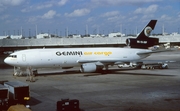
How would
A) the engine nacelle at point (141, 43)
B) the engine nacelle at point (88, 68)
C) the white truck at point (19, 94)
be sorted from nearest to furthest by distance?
the white truck at point (19, 94), the engine nacelle at point (88, 68), the engine nacelle at point (141, 43)

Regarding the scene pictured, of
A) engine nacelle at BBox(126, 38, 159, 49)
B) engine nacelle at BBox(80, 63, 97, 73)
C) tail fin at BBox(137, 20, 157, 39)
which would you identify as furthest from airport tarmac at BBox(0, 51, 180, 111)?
tail fin at BBox(137, 20, 157, 39)

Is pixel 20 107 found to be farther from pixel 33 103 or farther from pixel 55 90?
pixel 55 90

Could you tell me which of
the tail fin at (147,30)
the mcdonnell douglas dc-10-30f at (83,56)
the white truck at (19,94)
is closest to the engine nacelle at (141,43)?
the mcdonnell douglas dc-10-30f at (83,56)

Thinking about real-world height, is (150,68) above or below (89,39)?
below

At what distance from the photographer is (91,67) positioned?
3859cm

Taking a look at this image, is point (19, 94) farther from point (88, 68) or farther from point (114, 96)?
point (88, 68)

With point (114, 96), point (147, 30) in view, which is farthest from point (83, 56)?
point (114, 96)

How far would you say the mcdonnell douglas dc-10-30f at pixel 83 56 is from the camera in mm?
38531

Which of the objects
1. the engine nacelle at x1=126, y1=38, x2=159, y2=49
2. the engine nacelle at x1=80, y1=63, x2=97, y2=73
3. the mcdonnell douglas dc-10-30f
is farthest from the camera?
the engine nacelle at x1=126, y1=38, x2=159, y2=49

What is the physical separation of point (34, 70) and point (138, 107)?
82.8ft

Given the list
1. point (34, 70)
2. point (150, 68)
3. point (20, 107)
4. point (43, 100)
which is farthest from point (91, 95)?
point (150, 68)

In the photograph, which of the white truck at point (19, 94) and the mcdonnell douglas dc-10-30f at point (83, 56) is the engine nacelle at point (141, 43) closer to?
the mcdonnell douglas dc-10-30f at point (83, 56)

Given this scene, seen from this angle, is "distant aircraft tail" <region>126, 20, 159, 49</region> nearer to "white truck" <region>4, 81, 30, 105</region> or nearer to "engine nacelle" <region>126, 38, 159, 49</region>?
"engine nacelle" <region>126, 38, 159, 49</region>

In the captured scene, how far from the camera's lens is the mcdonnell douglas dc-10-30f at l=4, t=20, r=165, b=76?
126 ft
